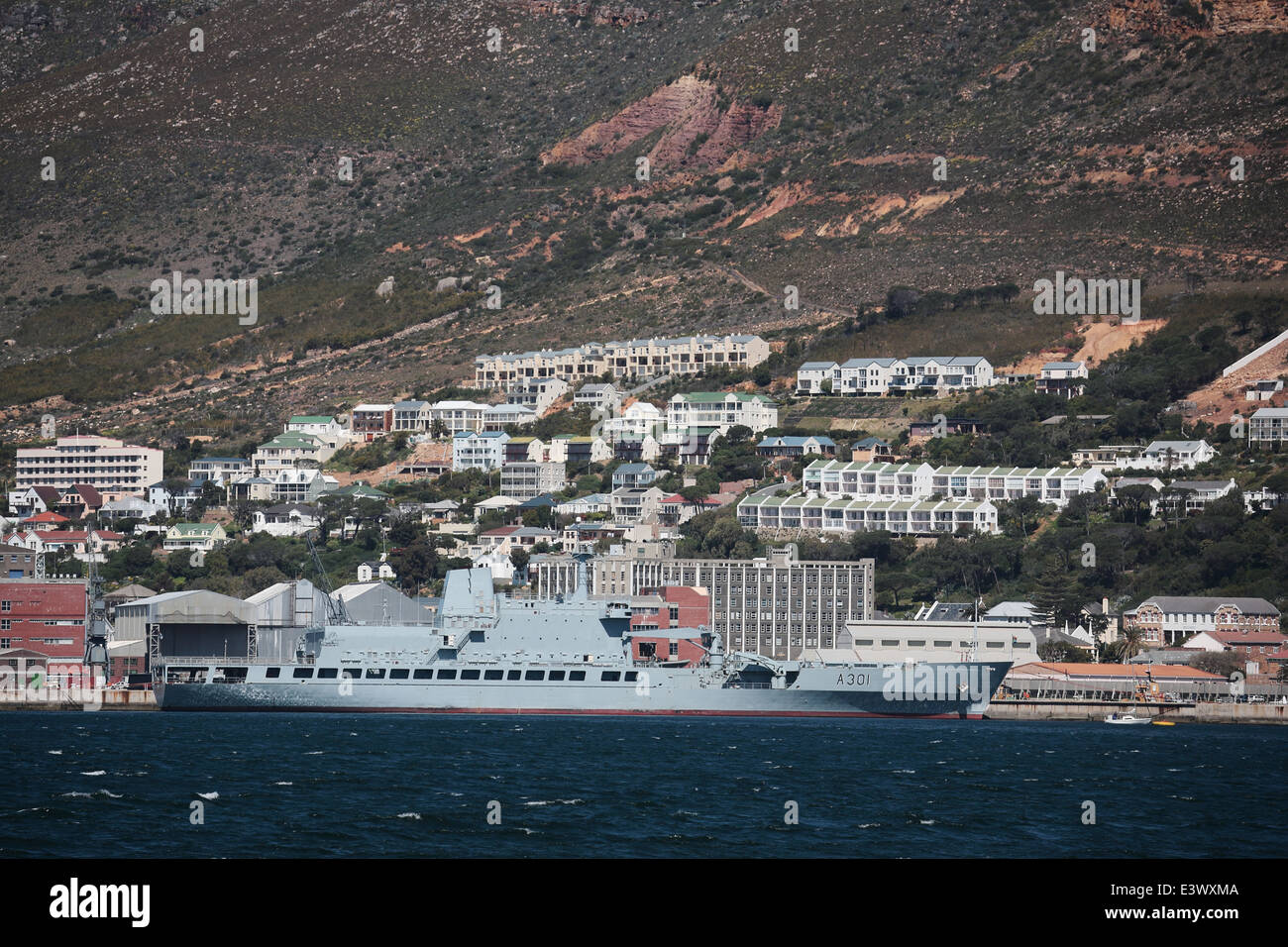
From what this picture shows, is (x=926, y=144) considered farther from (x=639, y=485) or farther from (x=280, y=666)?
(x=280, y=666)

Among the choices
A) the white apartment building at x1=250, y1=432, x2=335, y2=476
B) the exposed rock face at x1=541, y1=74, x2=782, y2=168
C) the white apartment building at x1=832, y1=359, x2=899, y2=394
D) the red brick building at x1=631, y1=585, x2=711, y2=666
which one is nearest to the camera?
the red brick building at x1=631, y1=585, x2=711, y2=666

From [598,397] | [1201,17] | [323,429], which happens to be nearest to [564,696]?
[323,429]

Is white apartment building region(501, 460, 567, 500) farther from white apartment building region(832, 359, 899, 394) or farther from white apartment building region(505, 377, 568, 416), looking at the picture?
white apartment building region(832, 359, 899, 394)

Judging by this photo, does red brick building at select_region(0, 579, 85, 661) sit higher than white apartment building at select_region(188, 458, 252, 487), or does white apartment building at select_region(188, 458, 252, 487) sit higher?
white apartment building at select_region(188, 458, 252, 487)

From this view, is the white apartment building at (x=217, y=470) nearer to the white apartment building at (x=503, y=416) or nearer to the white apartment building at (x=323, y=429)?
the white apartment building at (x=323, y=429)

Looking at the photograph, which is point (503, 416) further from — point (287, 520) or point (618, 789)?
point (618, 789)

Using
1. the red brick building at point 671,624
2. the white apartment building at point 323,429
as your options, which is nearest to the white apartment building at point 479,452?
the white apartment building at point 323,429

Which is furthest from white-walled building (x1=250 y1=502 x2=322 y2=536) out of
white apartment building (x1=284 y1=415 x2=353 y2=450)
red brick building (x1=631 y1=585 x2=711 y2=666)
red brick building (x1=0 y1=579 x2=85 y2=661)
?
red brick building (x1=0 y1=579 x2=85 y2=661)
